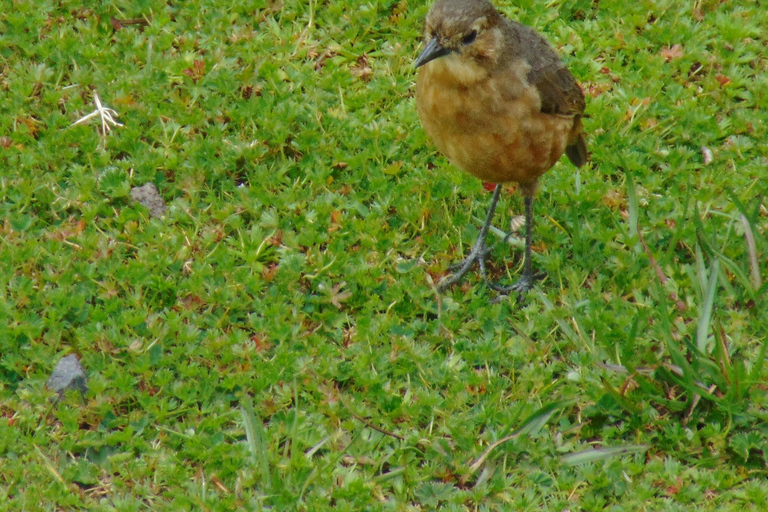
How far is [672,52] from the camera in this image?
6.90 m

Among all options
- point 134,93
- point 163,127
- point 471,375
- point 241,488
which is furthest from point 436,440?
point 134,93

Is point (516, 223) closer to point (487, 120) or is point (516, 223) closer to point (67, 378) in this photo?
point (487, 120)

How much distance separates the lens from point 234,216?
5836 mm

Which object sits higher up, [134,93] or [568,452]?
[134,93]

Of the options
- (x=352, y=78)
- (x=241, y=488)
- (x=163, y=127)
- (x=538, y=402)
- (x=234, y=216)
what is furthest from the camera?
(x=352, y=78)

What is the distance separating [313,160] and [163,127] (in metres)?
1.01

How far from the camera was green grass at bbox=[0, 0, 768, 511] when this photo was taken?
15.1ft

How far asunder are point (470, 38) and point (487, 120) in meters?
0.43

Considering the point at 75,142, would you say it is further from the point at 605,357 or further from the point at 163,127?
the point at 605,357

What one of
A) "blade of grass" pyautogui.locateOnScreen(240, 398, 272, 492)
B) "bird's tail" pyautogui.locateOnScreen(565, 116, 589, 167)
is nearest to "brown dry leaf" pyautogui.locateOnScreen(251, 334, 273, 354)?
"blade of grass" pyautogui.locateOnScreen(240, 398, 272, 492)

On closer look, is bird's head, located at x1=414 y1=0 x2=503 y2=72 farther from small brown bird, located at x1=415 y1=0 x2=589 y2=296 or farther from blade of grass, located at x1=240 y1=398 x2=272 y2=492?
blade of grass, located at x1=240 y1=398 x2=272 y2=492

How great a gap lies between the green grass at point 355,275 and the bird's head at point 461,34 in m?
1.20

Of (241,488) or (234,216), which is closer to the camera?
(241,488)

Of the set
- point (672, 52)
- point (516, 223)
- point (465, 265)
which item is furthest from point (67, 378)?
point (672, 52)
